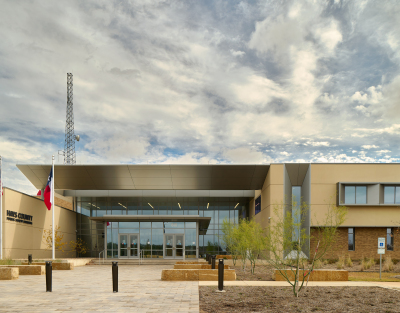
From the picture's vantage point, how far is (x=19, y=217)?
28.2m

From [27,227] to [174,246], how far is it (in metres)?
14.0

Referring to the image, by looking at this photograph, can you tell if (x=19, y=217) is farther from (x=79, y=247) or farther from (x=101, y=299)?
(x=101, y=299)

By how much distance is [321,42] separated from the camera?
22875mm

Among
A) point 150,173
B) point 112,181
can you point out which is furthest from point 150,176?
point 112,181

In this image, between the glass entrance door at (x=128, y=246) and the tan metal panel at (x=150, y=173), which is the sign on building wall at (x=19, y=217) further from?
the tan metal panel at (x=150, y=173)

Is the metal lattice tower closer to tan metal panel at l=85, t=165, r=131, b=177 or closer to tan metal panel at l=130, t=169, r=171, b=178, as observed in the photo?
tan metal panel at l=85, t=165, r=131, b=177

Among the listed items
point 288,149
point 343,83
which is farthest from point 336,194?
point 343,83

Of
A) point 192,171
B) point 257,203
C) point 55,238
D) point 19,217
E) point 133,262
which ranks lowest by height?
point 133,262

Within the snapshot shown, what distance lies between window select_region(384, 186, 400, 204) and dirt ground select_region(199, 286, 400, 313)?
20.2 m

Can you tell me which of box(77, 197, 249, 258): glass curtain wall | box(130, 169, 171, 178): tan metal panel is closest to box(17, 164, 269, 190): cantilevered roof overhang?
box(130, 169, 171, 178): tan metal panel

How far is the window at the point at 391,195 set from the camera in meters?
30.5

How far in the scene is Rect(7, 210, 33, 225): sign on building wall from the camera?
2666cm

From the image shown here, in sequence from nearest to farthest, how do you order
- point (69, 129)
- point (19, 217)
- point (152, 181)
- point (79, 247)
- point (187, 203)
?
point (19, 217), point (152, 181), point (79, 247), point (187, 203), point (69, 129)

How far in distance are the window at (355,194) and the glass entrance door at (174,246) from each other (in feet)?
54.1
